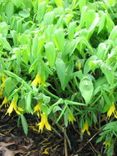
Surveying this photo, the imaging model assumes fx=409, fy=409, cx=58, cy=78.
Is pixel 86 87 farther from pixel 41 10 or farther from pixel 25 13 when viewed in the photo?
pixel 25 13

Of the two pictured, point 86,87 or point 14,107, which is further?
point 14,107

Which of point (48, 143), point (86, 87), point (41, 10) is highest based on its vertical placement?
point (41, 10)

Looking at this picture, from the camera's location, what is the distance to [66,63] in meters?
1.42

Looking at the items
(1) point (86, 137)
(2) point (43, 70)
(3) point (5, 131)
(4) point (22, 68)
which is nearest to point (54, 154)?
(1) point (86, 137)

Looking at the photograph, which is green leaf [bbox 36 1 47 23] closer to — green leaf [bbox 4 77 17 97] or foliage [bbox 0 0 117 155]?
foliage [bbox 0 0 117 155]

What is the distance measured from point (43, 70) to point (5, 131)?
716 millimetres

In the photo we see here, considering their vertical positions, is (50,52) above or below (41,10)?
below

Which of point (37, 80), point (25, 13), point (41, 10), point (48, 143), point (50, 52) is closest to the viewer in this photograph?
point (50, 52)

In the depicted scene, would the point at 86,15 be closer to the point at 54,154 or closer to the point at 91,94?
the point at 91,94

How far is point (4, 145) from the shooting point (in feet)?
6.31

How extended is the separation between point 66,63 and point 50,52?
0.42 feet

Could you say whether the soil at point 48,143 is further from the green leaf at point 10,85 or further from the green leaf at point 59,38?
the green leaf at point 59,38

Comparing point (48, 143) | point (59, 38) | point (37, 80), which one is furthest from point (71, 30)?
point (48, 143)

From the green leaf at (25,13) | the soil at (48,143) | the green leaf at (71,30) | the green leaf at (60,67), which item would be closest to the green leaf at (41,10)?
the green leaf at (25,13)
